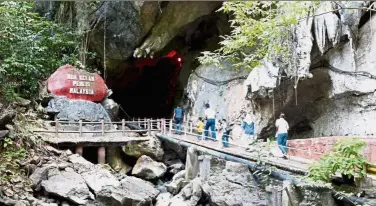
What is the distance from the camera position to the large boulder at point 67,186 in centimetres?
936

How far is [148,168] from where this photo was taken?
39.7 feet

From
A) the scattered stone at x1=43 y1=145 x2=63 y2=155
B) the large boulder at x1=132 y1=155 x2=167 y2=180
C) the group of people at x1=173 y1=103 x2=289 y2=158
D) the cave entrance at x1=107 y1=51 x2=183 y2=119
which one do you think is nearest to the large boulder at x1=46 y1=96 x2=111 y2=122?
the scattered stone at x1=43 y1=145 x2=63 y2=155

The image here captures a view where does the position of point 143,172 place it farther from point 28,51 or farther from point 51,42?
point 51,42

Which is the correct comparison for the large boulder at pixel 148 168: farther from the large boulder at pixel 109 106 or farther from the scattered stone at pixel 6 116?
the scattered stone at pixel 6 116

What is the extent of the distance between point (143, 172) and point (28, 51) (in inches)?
253

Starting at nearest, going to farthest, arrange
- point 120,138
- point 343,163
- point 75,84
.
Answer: point 343,163, point 120,138, point 75,84

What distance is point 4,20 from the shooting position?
11.2 meters

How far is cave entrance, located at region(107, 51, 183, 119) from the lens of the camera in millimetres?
22953

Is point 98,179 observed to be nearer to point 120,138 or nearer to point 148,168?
point 148,168

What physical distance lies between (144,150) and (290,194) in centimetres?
706

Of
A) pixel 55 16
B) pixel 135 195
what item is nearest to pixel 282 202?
pixel 135 195

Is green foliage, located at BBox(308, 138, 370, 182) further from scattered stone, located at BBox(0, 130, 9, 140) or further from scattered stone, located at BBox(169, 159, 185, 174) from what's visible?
scattered stone, located at BBox(0, 130, 9, 140)

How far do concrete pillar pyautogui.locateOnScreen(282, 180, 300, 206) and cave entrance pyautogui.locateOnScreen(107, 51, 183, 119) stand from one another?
1605 cm

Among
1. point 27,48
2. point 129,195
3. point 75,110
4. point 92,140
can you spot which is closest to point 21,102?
point 75,110
